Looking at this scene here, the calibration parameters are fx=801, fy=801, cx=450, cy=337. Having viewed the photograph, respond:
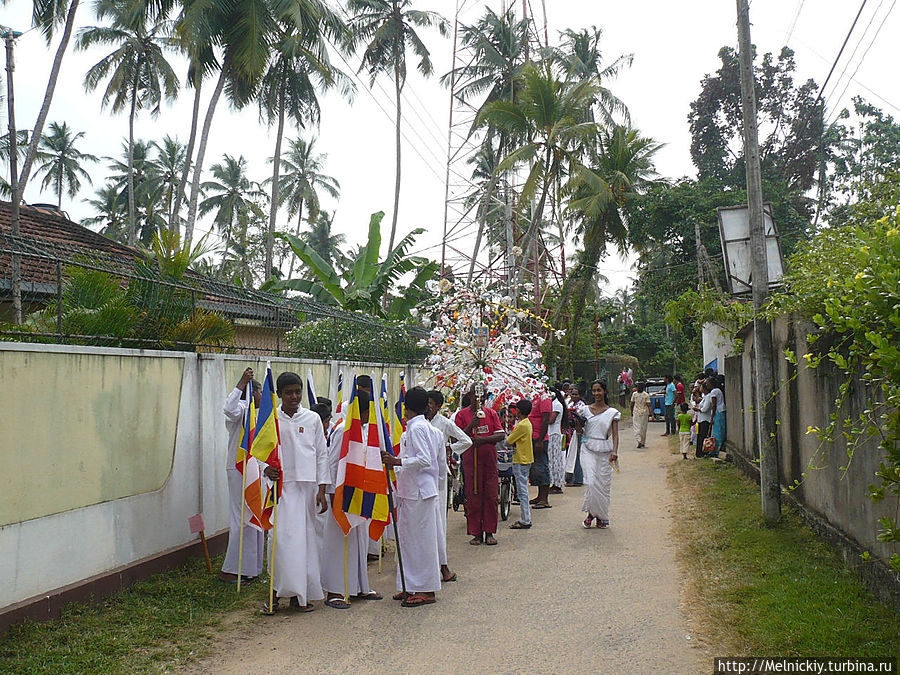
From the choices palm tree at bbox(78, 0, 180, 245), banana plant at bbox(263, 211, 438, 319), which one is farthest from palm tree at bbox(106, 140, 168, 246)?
banana plant at bbox(263, 211, 438, 319)

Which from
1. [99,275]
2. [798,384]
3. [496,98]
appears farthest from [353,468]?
[496,98]

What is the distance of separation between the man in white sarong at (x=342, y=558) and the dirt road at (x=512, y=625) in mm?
168

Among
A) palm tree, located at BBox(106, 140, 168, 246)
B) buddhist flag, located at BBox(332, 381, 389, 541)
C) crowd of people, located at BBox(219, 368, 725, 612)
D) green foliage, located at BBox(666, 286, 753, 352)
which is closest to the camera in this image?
crowd of people, located at BBox(219, 368, 725, 612)

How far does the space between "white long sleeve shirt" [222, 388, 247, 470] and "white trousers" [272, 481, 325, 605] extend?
1128 mm

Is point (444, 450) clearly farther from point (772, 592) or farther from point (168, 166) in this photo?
point (168, 166)

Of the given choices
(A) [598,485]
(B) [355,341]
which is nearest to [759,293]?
(A) [598,485]

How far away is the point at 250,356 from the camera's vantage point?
952 centimetres

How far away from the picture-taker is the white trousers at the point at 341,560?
22.6 feet

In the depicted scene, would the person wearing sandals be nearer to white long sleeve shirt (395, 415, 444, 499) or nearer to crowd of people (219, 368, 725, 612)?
crowd of people (219, 368, 725, 612)

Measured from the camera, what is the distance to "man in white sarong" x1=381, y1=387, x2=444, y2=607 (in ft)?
22.5

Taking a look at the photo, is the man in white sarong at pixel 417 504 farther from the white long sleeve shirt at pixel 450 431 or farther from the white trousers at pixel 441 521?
the white long sleeve shirt at pixel 450 431

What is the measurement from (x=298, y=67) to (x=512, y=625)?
2395cm

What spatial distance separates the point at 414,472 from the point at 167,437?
8.22 feet

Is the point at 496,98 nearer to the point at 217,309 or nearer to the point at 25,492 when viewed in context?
the point at 217,309
